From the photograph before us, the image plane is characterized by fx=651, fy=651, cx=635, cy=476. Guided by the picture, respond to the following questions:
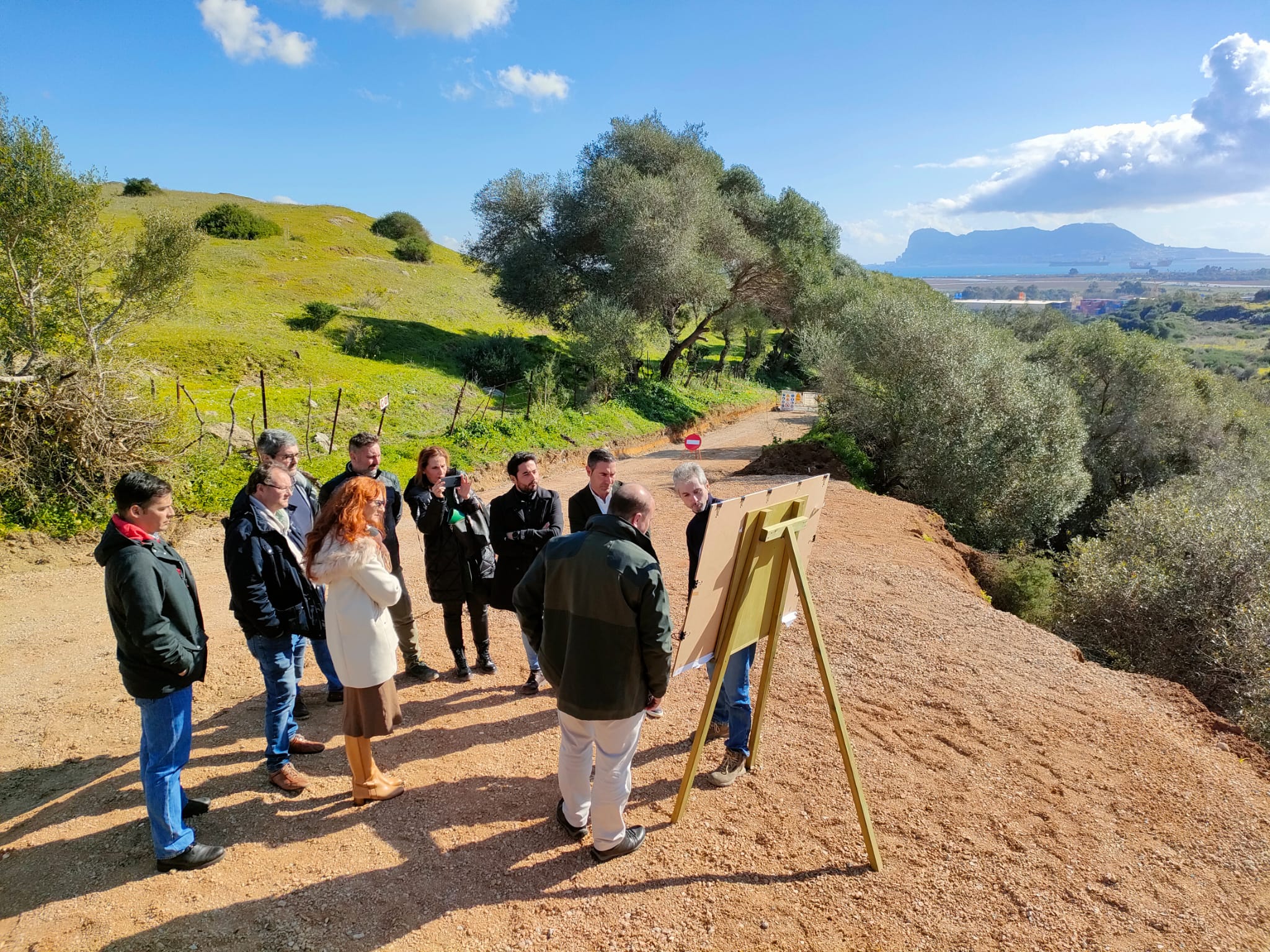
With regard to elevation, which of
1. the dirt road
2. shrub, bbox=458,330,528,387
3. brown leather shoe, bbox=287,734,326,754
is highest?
shrub, bbox=458,330,528,387

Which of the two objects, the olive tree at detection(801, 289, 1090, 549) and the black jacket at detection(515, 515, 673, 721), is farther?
the olive tree at detection(801, 289, 1090, 549)

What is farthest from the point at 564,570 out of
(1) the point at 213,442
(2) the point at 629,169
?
(2) the point at 629,169

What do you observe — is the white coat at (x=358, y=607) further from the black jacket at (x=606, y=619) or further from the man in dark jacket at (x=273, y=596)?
the black jacket at (x=606, y=619)

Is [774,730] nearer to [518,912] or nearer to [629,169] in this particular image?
[518,912]

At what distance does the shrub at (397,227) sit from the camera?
147 feet

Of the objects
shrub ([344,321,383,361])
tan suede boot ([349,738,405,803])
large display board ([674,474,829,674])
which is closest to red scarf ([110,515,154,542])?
tan suede boot ([349,738,405,803])

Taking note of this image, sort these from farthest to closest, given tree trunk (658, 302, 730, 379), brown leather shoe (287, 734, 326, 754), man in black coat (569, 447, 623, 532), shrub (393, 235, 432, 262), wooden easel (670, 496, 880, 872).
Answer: shrub (393, 235, 432, 262)
tree trunk (658, 302, 730, 379)
man in black coat (569, 447, 623, 532)
brown leather shoe (287, 734, 326, 754)
wooden easel (670, 496, 880, 872)

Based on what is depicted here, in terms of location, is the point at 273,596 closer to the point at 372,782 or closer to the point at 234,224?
the point at 372,782

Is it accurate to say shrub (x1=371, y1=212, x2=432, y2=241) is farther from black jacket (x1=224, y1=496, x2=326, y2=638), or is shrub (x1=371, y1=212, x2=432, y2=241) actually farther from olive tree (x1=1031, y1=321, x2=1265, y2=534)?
black jacket (x1=224, y1=496, x2=326, y2=638)

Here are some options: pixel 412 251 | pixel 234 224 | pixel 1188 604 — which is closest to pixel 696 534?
pixel 1188 604

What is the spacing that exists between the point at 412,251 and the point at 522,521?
39.6 meters

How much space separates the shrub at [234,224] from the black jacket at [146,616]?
37.2m

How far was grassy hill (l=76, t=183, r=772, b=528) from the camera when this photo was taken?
47.5 feet

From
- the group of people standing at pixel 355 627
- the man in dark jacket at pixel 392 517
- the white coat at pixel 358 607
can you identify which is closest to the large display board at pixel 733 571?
the group of people standing at pixel 355 627
